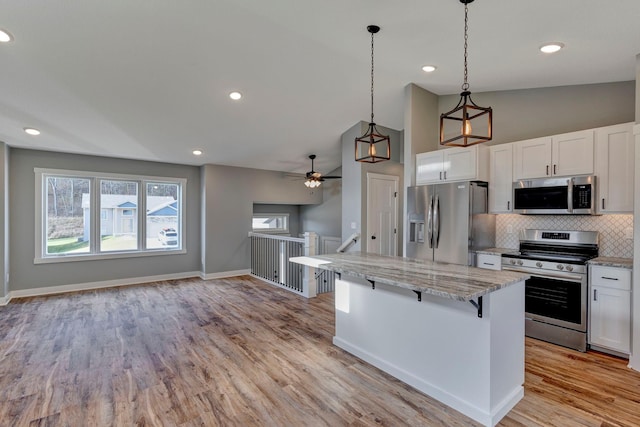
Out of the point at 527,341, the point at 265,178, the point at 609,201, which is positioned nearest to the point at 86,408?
the point at 527,341

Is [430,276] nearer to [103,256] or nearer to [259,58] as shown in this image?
[259,58]

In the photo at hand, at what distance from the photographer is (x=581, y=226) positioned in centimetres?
370

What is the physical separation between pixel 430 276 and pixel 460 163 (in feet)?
7.50

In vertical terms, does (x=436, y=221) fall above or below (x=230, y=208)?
below

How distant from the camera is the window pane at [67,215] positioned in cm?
576

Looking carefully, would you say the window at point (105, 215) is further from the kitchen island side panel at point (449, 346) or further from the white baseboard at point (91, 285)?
the kitchen island side panel at point (449, 346)

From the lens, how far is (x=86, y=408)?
2.42 metres

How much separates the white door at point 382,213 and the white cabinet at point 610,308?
10.0ft

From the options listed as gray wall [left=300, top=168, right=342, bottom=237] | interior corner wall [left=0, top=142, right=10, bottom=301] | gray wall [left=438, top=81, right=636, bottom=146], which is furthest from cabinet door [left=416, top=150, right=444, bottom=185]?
interior corner wall [left=0, top=142, right=10, bottom=301]

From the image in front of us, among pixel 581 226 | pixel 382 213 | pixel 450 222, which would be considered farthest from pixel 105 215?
pixel 581 226

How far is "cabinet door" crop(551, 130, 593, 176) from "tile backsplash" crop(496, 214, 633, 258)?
620 mm

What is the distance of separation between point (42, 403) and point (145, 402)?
801mm

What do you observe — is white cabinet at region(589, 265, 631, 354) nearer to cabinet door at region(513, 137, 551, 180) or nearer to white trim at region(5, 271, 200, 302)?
cabinet door at region(513, 137, 551, 180)

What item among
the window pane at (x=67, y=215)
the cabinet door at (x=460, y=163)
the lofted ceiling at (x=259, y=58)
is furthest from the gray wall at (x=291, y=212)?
the cabinet door at (x=460, y=163)
